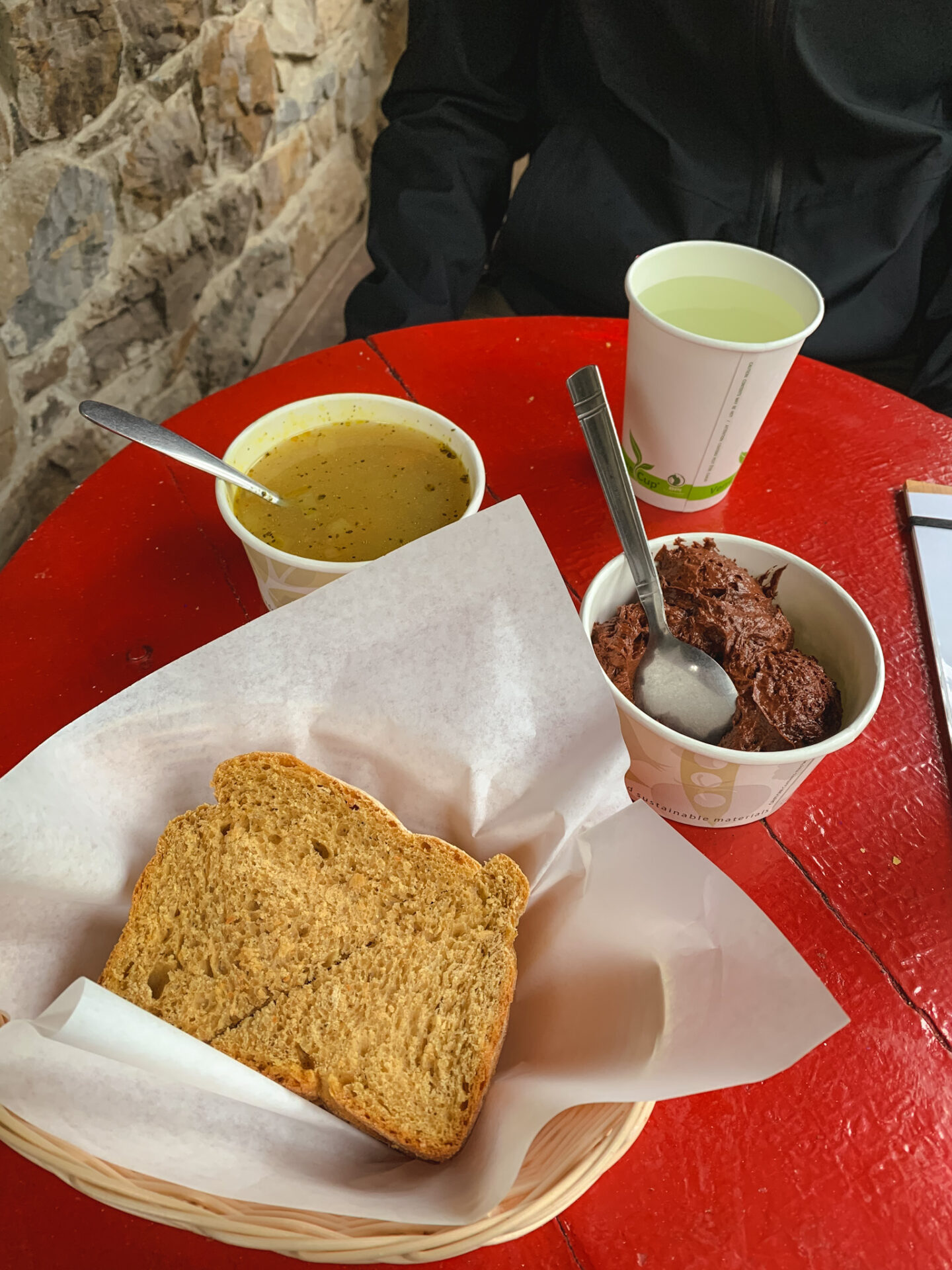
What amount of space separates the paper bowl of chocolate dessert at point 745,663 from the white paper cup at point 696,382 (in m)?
0.17

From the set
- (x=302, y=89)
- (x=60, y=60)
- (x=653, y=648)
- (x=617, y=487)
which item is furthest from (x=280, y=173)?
(x=653, y=648)

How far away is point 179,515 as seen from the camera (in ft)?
3.14

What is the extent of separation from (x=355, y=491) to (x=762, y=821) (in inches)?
18.8

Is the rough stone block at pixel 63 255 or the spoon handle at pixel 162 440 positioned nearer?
the spoon handle at pixel 162 440

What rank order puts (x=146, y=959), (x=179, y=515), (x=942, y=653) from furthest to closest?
(x=179, y=515) → (x=942, y=653) → (x=146, y=959)

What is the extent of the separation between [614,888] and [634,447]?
550 millimetres

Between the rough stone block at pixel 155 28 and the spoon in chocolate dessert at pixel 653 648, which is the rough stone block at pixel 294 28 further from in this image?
the spoon in chocolate dessert at pixel 653 648

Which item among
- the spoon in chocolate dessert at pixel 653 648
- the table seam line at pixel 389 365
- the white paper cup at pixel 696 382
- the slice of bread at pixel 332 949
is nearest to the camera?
the slice of bread at pixel 332 949

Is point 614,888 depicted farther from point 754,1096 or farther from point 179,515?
point 179,515

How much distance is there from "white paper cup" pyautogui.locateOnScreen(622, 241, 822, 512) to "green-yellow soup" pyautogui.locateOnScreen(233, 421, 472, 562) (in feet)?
0.76

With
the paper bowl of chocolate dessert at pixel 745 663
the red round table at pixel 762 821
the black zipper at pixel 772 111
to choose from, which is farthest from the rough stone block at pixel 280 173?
the paper bowl of chocolate dessert at pixel 745 663

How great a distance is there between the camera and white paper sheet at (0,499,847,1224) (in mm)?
472

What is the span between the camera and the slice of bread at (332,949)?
577 mm

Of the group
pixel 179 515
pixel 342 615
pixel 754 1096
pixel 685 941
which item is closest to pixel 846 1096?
pixel 754 1096
